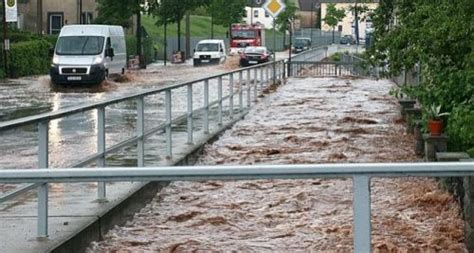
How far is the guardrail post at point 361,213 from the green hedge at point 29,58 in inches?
1697

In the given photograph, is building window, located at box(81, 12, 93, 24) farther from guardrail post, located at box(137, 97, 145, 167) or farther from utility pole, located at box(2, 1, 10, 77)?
guardrail post, located at box(137, 97, 145, 167)

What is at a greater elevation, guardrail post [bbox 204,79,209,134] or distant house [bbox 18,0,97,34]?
distant house [bbox 18,0,97,34]

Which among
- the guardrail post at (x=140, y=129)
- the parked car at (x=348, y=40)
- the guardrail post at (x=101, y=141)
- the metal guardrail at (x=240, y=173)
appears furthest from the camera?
the parked car at (x=348, y=40)

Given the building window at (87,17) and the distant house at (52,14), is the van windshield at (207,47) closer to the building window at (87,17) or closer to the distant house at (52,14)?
the distant house at (52,14)

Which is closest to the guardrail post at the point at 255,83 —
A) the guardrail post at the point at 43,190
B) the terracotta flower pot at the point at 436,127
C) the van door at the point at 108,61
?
the van door at the point at 108,61

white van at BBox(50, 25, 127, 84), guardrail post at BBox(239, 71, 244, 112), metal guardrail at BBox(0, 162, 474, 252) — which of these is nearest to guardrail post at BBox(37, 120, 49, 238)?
metal guardrail at BBox(0, 162, 474, 252)

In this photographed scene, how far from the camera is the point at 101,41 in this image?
40.9m

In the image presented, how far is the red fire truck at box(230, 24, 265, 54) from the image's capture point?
7988 cm

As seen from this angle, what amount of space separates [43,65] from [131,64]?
949 cm

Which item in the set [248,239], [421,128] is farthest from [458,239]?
[421,128]

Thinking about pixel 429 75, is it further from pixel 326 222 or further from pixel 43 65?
pixel 43 65

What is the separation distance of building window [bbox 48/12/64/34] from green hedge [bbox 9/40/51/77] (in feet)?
71.5

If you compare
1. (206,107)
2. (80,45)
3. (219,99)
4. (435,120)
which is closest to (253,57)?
(80,45)

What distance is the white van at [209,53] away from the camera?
6638cm
